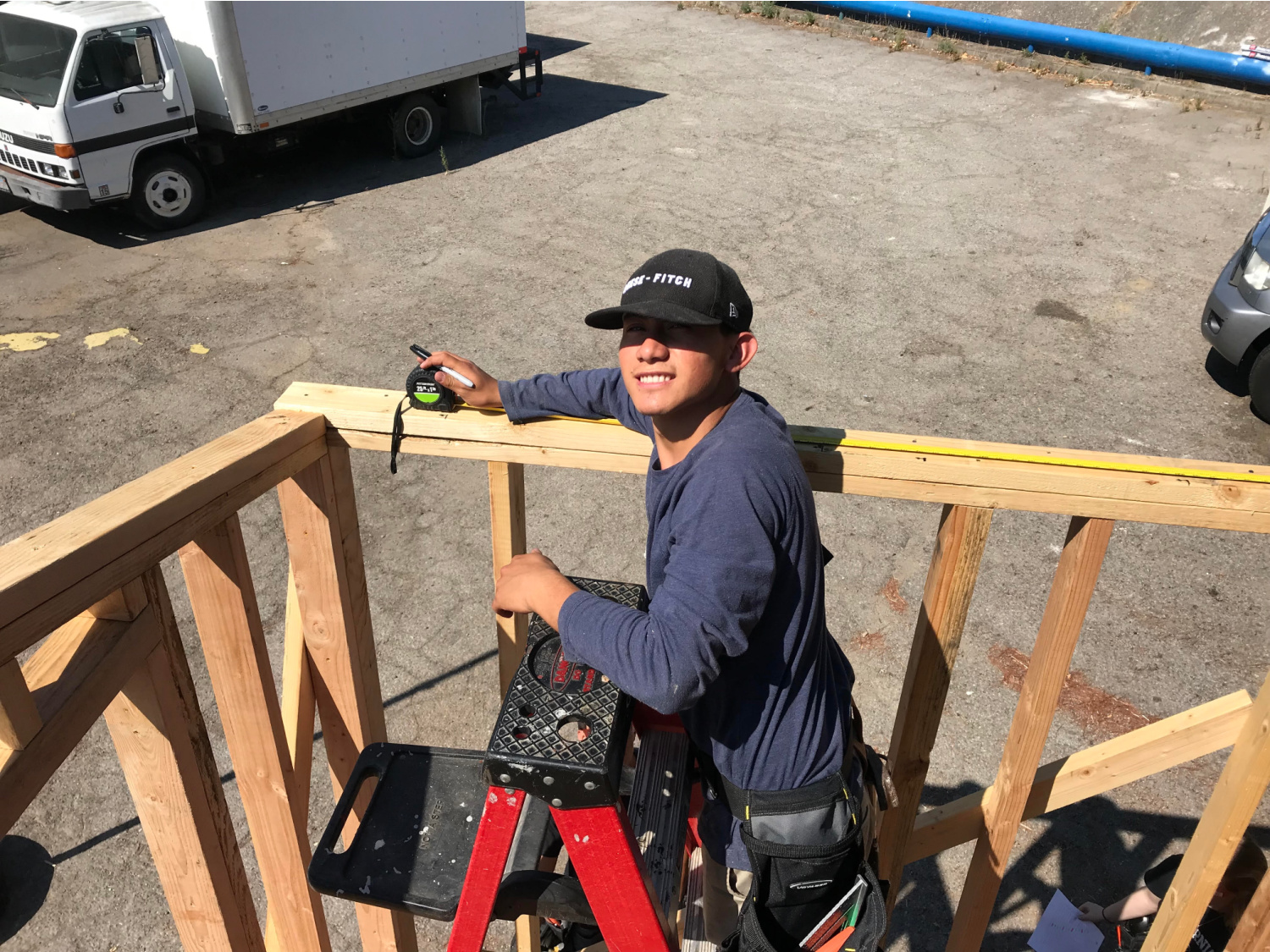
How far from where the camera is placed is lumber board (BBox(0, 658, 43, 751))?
4.19ft

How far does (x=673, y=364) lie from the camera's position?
5.62 feet

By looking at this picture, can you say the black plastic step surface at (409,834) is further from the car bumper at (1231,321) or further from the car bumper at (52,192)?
the car bumper at (52,192)

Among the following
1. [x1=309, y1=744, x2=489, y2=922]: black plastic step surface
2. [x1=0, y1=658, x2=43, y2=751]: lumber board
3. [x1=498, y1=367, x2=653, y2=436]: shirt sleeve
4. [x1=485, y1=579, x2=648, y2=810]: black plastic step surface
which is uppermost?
[x1=498, y1=367, x2=653, y2=436]: shirt sleeve

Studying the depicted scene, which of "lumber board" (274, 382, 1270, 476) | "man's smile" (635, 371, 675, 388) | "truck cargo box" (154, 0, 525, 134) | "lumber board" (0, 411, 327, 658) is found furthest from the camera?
"truck cargo box" (154, 0, 525, 134)

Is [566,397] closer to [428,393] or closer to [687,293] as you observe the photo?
[428,393]

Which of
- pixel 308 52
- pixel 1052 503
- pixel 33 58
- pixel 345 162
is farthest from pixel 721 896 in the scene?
pixel 345 162

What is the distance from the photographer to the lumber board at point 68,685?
132cm

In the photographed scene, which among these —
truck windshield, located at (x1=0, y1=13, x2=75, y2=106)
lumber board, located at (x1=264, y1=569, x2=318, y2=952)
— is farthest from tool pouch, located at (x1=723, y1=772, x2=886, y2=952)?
truck windshield, located at (x1=0, y1=13, x2=75, y2=106)

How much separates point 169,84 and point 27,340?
3.12m

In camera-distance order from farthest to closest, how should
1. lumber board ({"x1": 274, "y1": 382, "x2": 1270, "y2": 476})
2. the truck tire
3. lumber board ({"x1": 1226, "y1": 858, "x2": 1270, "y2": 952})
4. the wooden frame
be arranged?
1. the truck tire
2. lumber board ({"x1": 1226, "y1": 858, "x2": 1270, "y2": 952})
3. lumber board ({"x1": 274, "y1": 382, "x2": 1270, "y2": 476})
4. the wooden frame

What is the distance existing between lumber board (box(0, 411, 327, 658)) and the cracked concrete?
8.51 ft

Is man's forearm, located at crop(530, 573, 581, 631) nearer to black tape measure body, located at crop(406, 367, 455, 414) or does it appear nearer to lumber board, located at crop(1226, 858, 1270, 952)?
black tape measure body, located at crop(406, 367, 455, 414)

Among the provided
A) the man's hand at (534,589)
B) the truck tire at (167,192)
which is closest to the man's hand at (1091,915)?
the man's hand at (534,589)

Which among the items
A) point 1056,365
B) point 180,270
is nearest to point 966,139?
point 1056,365
